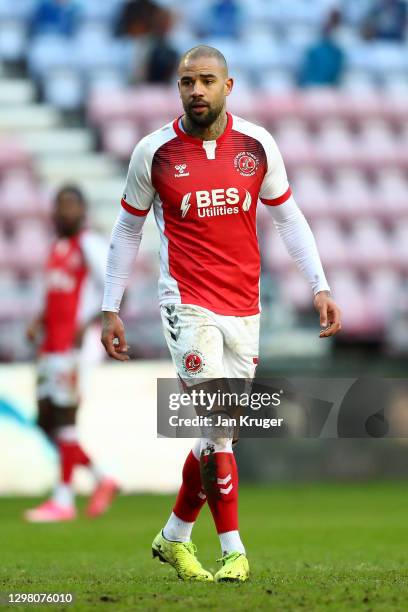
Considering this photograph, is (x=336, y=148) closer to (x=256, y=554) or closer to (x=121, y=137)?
(x=121, y=137)

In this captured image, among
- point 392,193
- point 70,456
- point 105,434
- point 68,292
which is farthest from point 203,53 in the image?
point 392,193

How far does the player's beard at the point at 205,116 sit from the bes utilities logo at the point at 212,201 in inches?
10.8

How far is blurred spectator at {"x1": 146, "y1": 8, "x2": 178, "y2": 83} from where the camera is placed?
16891 millimetres

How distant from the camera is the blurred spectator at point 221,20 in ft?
60.7

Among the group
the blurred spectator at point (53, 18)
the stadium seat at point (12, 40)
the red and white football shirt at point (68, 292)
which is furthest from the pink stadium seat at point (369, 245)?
the red and white football shirt at point (68, 292)

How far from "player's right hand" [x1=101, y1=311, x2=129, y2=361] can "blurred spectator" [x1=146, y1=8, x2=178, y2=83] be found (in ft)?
38.7

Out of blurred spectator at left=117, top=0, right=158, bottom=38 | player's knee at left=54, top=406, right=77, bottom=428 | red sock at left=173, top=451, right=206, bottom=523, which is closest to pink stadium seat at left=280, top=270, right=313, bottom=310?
blurred spectator at left=117, top=0, right=158, bottom=38

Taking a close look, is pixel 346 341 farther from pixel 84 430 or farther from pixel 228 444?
pixel 228 444

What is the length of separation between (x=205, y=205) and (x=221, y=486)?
1115mm

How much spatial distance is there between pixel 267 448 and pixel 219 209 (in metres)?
8.03

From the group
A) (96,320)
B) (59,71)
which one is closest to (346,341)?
(96,320)

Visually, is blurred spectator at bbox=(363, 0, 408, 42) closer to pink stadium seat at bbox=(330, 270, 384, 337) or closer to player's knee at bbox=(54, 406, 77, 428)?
pink stadium seat at bbox=(330, 270, 384, 337)

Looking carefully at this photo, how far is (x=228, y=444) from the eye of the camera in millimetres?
5309

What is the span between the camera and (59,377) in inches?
394
